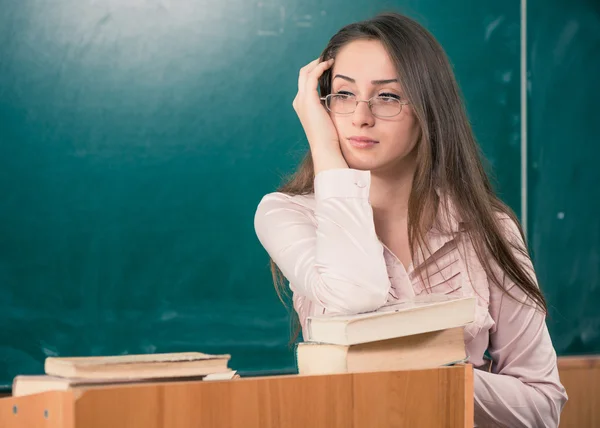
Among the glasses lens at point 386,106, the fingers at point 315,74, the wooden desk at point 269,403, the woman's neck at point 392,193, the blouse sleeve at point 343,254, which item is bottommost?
the wooden desk at point 269,403

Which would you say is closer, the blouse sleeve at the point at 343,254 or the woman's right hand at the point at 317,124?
the blouse sleeve at the point at 343,254

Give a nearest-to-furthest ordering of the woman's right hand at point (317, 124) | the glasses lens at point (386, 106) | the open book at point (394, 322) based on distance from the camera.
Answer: the open book at point (394, 322) → the woman's right hand at point (317, 124) → the glasses lens at point (386, 106)

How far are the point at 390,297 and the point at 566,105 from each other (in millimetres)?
1896

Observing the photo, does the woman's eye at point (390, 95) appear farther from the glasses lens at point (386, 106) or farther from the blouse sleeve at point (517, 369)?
the blouse sleeve at point (517, 369)

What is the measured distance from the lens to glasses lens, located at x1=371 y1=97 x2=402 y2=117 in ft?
5.74

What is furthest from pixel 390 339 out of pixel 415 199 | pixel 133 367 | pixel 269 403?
pixel 415 199

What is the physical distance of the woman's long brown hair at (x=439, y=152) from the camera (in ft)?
5.75

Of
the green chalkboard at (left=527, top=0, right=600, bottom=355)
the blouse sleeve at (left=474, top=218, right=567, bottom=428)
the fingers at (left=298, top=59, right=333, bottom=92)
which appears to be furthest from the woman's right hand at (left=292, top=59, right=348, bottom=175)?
the green chalkboard at (left=527, top=0, right=600, bottom=355)

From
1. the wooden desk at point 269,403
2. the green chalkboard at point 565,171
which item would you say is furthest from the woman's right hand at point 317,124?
the green chalkboard at point 565,171

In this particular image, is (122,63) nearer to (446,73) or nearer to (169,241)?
(169,241)

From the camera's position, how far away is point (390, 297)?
5.74 ft

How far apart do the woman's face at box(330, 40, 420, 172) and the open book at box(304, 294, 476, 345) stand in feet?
1.78

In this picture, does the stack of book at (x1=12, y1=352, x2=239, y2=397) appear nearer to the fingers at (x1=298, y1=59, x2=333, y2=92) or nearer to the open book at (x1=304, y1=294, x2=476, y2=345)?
the open book at (x1=304, y1=294, x2=476, y2=345)

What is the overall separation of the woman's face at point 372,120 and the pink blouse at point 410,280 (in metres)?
0.17
